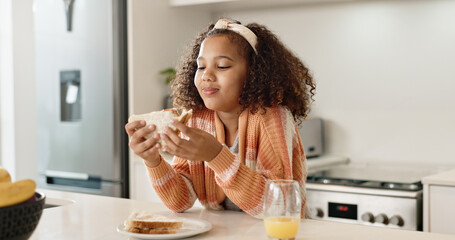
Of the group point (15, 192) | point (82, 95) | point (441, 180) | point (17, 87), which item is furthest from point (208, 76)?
point (17, 87)

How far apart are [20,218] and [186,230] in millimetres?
406

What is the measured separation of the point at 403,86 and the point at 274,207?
198cm

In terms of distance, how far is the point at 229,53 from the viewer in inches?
60.1

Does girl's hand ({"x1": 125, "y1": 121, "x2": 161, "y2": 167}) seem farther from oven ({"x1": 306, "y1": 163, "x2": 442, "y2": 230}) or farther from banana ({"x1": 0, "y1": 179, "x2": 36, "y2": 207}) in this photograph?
oven ({"x1": 306, "y1": 163, "x2": 442, "y2": 230})

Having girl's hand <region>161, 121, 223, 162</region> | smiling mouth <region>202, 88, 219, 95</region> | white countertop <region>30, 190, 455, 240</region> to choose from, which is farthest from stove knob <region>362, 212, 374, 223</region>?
girl's hand <region>161, 121, 223, 162</region>

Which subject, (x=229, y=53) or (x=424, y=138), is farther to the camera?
(x=424, y=138)

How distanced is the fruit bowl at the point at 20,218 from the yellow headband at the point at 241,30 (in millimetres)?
775

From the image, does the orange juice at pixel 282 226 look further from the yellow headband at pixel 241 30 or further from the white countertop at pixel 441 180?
the white countertop at pixel 441 180

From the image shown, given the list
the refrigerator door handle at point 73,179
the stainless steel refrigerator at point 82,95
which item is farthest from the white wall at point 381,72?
the refrigerator door handle at point 73,179

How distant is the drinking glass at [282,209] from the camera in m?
1.09

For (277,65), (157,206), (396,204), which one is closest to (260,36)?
(277,65)

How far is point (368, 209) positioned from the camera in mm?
2330

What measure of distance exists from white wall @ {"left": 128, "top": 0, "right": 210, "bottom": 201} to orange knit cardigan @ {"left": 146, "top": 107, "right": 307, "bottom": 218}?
1.31 m

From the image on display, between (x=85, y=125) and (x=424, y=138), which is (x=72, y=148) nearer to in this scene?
(x=85, y=125)
